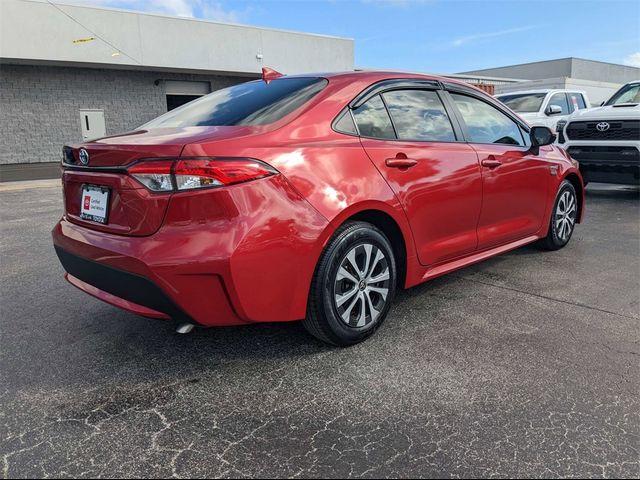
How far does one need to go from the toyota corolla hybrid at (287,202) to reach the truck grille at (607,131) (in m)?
5.23

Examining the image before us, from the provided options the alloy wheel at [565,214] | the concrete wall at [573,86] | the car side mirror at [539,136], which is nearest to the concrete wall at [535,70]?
the concrete wall at [573,86]

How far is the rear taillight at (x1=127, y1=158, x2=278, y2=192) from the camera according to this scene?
2.51m

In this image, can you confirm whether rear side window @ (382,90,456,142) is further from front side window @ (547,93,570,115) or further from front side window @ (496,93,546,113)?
front side window @ (547,93,570,115)

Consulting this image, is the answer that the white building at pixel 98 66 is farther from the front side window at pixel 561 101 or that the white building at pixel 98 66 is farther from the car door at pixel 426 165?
→ the car door at pixel 426 165

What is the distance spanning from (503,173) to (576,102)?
418 inches

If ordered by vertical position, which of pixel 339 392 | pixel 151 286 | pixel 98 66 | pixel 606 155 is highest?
pixel 98 66

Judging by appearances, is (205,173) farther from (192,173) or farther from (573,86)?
(573,86)

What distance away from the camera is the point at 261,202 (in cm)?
260

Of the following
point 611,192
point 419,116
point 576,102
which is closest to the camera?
point 419,116

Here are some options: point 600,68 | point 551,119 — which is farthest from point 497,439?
point 600,68

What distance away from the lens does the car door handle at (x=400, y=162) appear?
3232 millimetres

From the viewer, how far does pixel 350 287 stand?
3086 mm

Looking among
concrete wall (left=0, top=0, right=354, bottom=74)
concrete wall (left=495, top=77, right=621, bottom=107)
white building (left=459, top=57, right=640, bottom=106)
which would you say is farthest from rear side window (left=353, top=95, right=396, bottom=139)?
white building (left=459, top=57, right=640, bottom=106)

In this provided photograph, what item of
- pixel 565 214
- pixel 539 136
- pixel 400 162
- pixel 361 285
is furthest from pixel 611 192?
pixel 361 285
